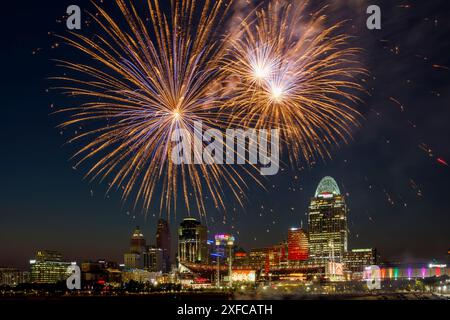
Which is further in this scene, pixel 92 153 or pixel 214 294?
pixel 214 294
